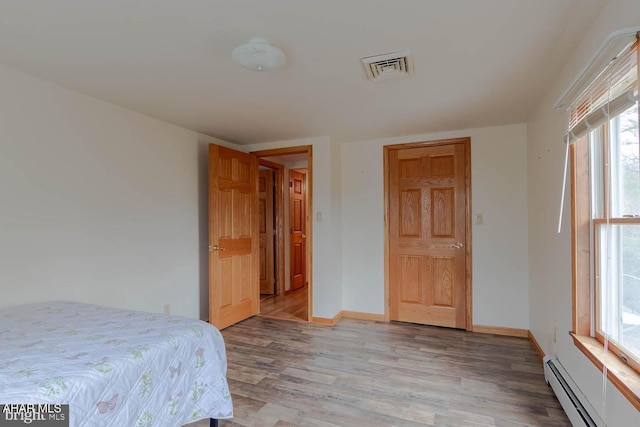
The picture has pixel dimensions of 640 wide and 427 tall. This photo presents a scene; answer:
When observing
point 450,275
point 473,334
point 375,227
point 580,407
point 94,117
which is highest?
point 94,117

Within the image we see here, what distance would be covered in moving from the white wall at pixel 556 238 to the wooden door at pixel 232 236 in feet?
9.75

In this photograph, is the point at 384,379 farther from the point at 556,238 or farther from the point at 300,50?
the point at 300,50

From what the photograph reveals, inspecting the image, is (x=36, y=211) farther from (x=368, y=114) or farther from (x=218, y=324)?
(x=368, y=114)

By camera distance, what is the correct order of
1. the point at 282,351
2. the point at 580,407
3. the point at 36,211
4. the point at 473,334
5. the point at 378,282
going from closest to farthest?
1. the point at 580,407
2. the point at 36,211
3. the point at 282,351
4. the point at 473,334
5. the point at 378,282

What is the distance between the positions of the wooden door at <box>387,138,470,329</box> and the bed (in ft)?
8.18

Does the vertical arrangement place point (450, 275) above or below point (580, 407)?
above

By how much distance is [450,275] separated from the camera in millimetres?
3525

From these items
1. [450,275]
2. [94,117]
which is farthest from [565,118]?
[94,117]

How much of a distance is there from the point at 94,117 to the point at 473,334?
4007 millimetres

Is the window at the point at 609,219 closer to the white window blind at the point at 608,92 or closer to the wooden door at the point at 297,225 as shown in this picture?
the white window blind at the point at 608,92

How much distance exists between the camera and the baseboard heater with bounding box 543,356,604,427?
159 centimetres

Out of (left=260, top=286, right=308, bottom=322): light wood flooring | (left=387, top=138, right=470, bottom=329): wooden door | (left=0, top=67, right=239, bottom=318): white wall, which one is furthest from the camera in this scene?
(left=260, top=286, right=308, bottom=322): light wood flooring

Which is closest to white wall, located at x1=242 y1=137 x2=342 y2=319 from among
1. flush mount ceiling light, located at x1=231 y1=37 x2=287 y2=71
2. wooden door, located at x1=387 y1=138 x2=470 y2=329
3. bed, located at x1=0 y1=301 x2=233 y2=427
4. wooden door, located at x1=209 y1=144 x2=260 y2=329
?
wooden door, located at x1=387 y1=138 x2=470 y2=329

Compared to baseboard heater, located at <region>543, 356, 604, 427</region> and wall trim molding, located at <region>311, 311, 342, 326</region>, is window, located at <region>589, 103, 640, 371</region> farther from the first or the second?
wall trim molding, located at <region>311, 311, 342, 326</region>
